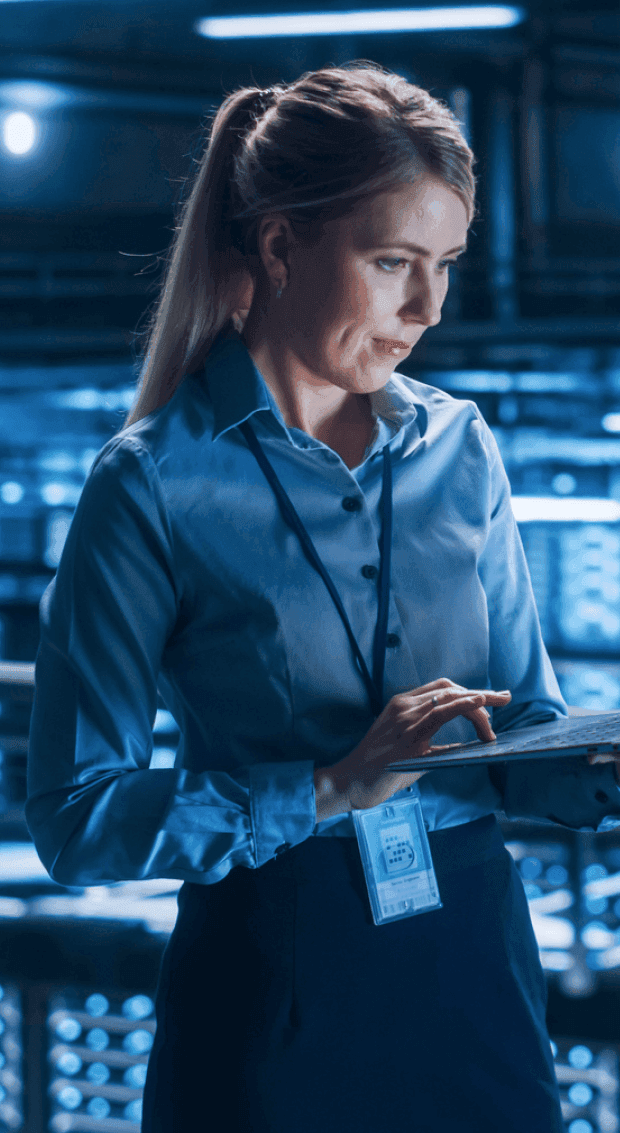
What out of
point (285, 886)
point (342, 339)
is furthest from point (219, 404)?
point (285, 886)

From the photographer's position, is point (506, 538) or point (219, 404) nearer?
point (219, 404)

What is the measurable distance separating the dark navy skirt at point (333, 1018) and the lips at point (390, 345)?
43cm

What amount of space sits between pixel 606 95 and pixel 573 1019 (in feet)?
6.46

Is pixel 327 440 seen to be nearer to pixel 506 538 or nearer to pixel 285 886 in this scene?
pixel 506 538

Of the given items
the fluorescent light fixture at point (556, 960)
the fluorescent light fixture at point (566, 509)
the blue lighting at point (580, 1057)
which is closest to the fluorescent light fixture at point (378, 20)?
the fluorescent light fixture at point (566, 509)

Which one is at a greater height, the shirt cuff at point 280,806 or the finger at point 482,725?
the finger at point 482,725

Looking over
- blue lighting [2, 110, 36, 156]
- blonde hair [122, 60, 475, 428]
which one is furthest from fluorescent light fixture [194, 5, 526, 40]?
blonde hair [122, 60, 475, 428]

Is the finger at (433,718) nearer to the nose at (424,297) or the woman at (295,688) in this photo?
the woman at (295,688)

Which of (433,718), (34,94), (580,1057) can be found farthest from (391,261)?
(34,94)

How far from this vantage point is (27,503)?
231cm

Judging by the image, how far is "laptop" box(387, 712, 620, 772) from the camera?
0.59 meters

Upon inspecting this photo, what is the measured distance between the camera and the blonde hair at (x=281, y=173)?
737 mm

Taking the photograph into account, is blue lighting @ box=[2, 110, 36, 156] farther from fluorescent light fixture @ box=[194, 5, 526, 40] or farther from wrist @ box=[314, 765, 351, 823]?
wrist @ box=[314, 765, 351, 823]

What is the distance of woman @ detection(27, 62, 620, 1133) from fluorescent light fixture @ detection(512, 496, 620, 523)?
1322 millimetres
